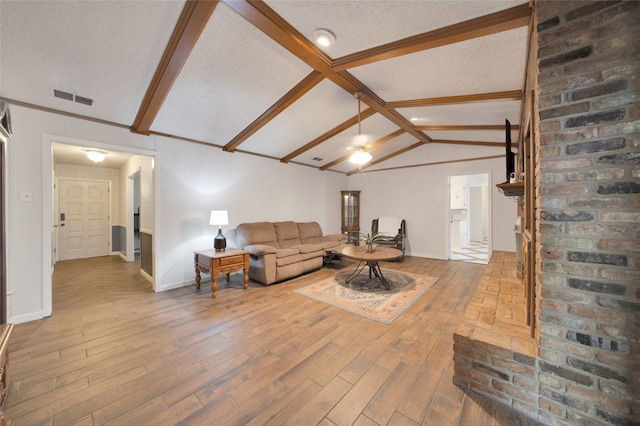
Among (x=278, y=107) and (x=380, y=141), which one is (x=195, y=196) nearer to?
(x=278, y=107)

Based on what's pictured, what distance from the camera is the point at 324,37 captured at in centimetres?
213

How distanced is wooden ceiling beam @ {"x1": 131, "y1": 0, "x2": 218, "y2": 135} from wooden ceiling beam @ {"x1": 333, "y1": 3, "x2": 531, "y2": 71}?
50.5 inches

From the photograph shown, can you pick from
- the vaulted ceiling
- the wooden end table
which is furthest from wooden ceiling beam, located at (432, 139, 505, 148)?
the wooden end table

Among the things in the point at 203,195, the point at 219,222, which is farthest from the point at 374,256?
the point at 203,195

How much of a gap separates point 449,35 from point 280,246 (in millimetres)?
4089

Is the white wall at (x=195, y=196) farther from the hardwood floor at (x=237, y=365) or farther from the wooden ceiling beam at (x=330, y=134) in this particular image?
the hardwood floor at (x=237, y=365)

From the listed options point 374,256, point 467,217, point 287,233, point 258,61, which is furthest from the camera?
point 467,217

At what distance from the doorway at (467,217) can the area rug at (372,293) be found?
272 cm

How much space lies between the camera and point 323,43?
222 centimetres

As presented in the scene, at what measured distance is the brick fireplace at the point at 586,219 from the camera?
3.80ft

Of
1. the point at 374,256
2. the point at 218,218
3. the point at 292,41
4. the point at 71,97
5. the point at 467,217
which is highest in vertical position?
the point at 292,41

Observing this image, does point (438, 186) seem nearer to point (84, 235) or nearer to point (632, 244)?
point (632, 244)

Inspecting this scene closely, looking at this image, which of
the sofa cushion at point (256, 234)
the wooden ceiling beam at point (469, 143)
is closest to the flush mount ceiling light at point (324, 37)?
the sofa cushion at point (256, 234)

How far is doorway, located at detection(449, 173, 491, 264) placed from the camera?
6965 millimetres
